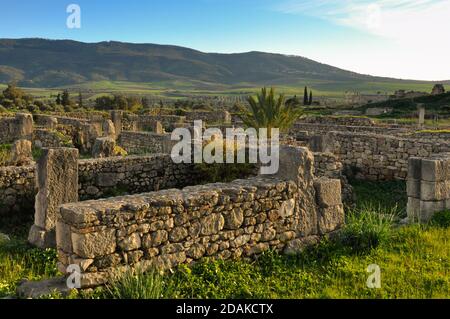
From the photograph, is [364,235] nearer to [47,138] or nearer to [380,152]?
[380,152]

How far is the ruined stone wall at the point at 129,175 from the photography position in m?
10.8

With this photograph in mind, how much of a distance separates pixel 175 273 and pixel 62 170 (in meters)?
4.00

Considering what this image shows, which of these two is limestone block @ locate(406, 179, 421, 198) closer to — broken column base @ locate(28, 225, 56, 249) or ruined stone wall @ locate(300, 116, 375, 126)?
broken column base @ locate(28, 225, 56, 249)

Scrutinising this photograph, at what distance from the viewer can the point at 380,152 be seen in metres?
15.0

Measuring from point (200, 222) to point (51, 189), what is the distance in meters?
3.78

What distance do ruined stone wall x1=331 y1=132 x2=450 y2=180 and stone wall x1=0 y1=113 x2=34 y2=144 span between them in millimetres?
14183

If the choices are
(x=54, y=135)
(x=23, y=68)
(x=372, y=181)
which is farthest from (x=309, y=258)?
(x=23, y=68)

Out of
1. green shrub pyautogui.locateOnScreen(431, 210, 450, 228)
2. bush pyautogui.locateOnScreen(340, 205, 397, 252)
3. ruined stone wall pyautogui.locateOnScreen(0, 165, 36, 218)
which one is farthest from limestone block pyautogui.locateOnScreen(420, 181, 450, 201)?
ruined stone wall pyautogui.locateOnScreen(0, 165, 36, 218)

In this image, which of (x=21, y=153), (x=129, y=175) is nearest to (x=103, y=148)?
(x=21, y=153)

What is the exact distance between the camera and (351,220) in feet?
25.9

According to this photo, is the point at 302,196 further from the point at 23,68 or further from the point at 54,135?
the point at 23,68

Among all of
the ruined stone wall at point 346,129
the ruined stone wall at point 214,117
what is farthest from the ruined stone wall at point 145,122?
the ruined stone wall at point 346,129

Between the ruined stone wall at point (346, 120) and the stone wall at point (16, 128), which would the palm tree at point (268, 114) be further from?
the stone wall at point (16, 128)
